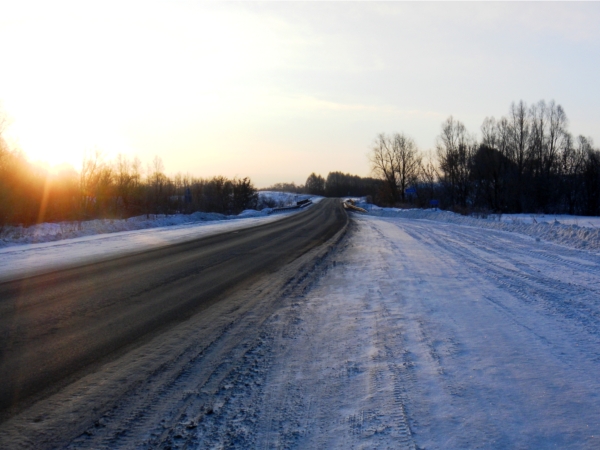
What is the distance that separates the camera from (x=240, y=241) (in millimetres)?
17734

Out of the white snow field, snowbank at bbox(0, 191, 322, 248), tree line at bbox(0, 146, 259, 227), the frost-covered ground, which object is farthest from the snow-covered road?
tree line at bbox(0, 146, 259, 227)

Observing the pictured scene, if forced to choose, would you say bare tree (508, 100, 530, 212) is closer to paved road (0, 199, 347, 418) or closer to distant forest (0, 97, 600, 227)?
distant forest (0, 97, 600, 227)

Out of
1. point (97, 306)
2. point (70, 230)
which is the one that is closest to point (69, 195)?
point (70, 230)

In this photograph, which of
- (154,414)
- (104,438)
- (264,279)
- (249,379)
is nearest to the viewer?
(104,438)

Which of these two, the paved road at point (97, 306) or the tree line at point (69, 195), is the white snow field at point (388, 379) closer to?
the paved road at point (97, 306)

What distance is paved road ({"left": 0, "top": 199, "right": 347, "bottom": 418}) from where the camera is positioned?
473 cm

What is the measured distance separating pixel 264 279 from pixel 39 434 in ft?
21.4

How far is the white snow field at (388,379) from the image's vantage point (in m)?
3.37

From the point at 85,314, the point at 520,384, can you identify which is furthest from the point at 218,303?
the point at 520,384

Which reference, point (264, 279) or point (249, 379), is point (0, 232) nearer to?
point (264, 279)

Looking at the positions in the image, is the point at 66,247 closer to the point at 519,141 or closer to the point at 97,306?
the point at 97,306

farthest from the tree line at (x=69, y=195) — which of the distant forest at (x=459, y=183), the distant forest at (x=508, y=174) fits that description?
the distant forest at (x=508, y=174)

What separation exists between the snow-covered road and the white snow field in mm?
16

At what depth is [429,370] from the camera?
4.56 metres
